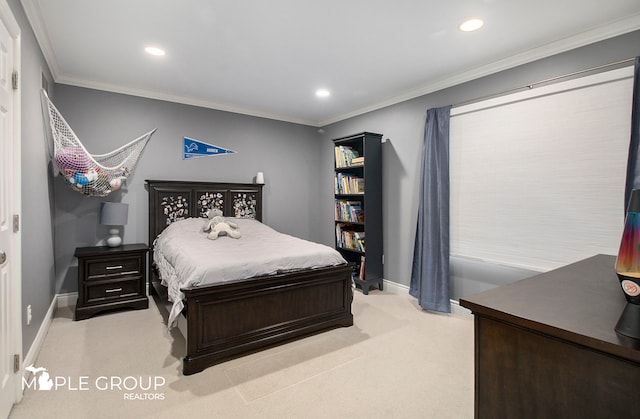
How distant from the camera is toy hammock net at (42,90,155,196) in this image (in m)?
2.92

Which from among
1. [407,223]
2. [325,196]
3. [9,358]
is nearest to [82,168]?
[9,358]

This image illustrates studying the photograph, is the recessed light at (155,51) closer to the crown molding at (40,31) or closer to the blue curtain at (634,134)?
the crown molding at (40,31)

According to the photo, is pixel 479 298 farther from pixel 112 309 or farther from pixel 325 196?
pixel 325 196

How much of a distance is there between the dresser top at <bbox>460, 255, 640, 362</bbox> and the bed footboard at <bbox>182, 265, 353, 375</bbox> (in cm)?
177

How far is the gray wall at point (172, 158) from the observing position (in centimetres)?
343

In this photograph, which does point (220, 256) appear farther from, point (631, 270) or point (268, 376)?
point (631, 270)

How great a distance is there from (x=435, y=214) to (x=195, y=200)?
2896mm

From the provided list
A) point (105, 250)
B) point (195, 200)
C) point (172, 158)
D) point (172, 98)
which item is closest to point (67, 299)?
point (105, 250)

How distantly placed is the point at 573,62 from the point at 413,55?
1224 millimetres

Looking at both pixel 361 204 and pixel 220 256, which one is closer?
pixel 220 256

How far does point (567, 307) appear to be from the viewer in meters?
0.87

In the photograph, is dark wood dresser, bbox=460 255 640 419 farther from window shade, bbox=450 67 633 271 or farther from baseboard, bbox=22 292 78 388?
baseboard, bbox=22 292 78 388

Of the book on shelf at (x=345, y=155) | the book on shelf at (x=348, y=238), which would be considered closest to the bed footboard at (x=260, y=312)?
the book on shelf at (x=348, y=238)

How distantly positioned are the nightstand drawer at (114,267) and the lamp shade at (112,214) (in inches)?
15.9
